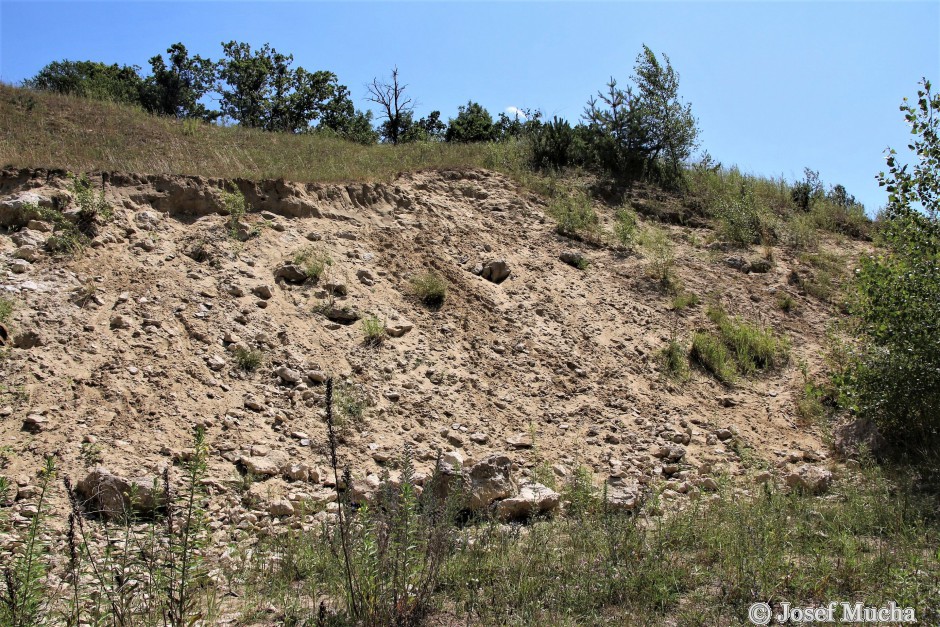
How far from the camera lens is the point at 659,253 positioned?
38.1ft

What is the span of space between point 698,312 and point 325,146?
764 cm

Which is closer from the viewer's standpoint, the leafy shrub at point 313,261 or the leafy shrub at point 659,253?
the leafy shrub at point 313,261

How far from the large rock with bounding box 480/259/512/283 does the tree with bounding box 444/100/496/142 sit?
11707 mm

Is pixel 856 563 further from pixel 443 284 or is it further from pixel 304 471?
pixel 443 284

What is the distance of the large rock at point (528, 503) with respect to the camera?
18.6ft

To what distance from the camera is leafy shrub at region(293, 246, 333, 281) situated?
8.52 metres

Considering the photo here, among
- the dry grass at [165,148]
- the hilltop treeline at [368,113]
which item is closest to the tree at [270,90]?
the hilltop treeline at [368,113]

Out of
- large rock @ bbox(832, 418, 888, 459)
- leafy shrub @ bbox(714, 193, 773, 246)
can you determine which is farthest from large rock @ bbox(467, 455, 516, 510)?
leafy shrub @ bbox(714, 193, 773, 246)

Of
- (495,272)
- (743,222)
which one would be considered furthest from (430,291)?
(743,222)

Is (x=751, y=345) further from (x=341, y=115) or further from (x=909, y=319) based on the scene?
(x=341, y=115)

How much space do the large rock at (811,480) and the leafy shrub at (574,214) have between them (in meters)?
5.94

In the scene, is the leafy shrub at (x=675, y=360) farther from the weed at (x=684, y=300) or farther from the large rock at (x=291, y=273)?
the large rock at (x=291, y=273)

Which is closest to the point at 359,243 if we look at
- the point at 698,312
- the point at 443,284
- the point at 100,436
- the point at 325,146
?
the point at 443,284

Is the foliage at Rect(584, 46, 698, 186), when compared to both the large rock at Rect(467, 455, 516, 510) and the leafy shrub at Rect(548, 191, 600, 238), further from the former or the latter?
the large rock at Rect(467, 455, 516, 510)
